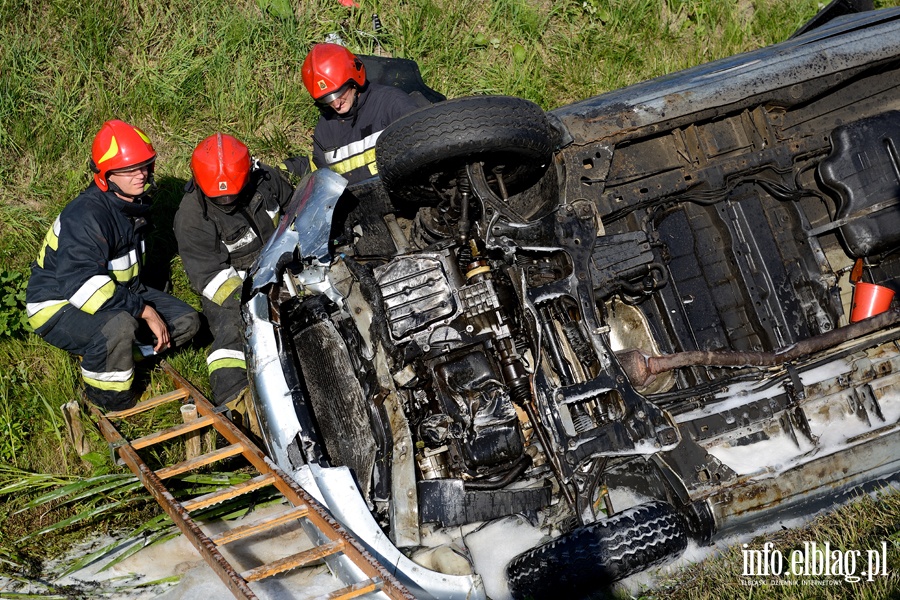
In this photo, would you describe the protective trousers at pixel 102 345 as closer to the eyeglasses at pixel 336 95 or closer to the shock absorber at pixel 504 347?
the eyeglasses at pixel 336 95

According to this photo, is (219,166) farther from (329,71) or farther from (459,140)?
(459,140)

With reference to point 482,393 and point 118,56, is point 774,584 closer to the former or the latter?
point 482,393

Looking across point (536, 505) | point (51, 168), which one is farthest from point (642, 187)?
point (51, 168)

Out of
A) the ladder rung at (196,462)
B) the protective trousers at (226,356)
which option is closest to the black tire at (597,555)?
the ladder rung at (196,462)

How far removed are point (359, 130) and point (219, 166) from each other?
119 cm

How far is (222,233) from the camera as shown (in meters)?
5.13

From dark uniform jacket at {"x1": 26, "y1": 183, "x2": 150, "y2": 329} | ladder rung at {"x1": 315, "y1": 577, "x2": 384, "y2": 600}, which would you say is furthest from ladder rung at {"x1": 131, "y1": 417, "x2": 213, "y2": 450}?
ladder rung at {"x1": 315, "y1": 577, "x2": 384, "y2": 600}

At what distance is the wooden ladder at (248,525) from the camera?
3166mm

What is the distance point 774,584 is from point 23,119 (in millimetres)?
5487

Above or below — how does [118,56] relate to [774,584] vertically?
above

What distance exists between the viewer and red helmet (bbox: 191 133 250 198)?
483 centimetres

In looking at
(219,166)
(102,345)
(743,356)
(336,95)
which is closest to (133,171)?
(219,166)

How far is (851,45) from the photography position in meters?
4.65

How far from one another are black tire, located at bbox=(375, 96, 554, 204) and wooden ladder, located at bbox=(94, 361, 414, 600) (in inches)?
57.3
